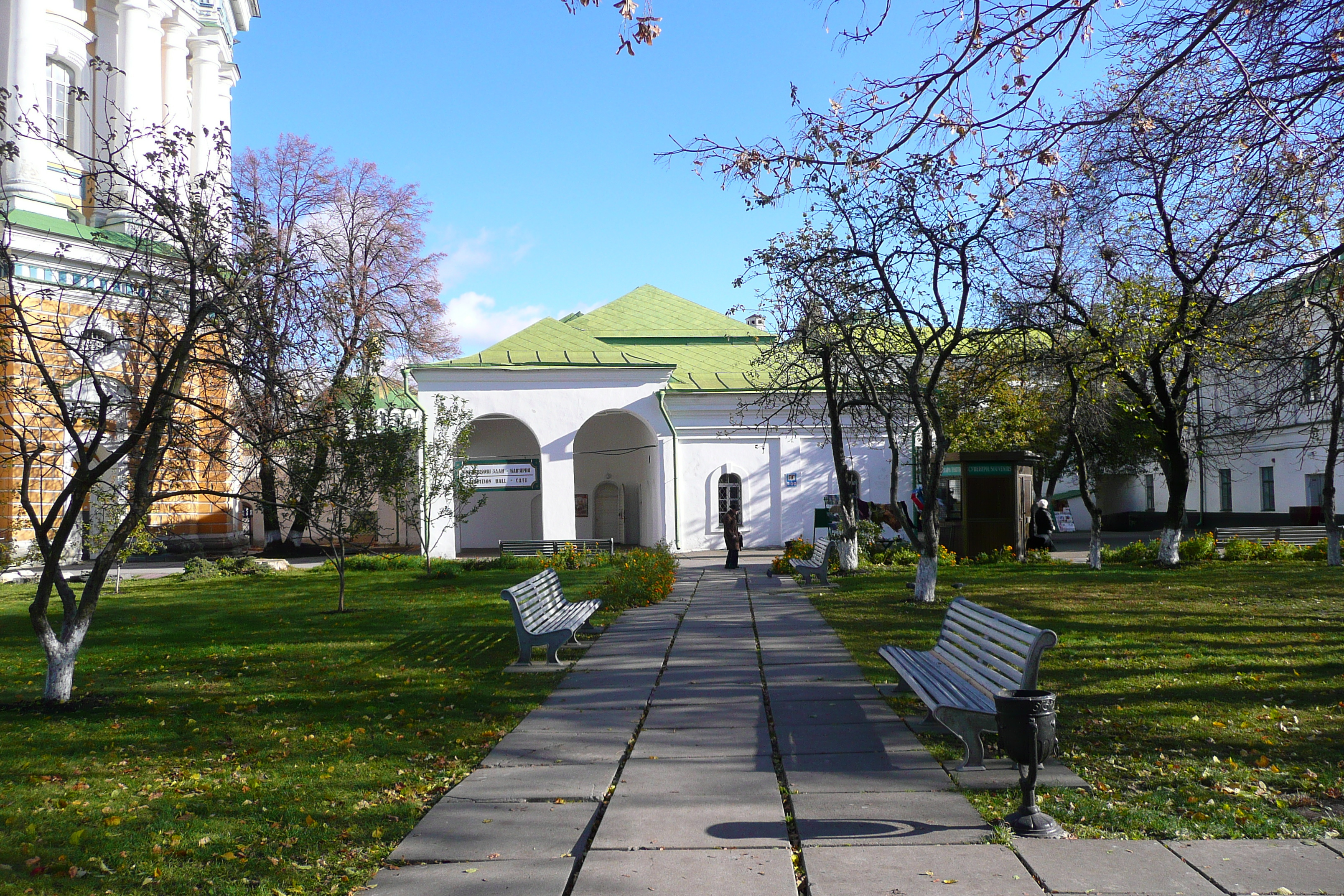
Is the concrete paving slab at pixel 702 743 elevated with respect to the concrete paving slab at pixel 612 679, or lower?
elevated

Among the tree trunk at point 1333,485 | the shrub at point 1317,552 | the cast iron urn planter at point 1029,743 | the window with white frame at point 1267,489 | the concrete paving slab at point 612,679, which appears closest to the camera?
the cast iron urn planter at point 1029,743

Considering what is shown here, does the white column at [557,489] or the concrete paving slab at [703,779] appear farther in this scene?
the white column at [557,489]

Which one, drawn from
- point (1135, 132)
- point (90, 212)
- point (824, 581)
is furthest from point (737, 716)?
point (90, 212)

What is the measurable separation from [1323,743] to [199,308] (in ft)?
26.6

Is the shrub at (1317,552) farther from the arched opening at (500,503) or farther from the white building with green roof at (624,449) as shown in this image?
the arched opening at (500,503)

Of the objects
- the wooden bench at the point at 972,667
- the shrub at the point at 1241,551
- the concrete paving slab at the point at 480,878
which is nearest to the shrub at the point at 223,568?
the wooden bench at the point at 972,667

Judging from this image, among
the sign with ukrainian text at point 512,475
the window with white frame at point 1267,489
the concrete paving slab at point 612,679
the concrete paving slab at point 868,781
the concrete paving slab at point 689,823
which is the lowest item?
the concrete paving slab at point 612,679

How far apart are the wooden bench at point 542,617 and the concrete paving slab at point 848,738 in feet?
10.4

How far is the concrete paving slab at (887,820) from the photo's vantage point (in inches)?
167

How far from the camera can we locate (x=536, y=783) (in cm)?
524

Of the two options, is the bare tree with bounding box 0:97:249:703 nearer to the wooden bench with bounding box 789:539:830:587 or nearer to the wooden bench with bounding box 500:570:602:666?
the wooden bench with bounding box 500:570:602:666

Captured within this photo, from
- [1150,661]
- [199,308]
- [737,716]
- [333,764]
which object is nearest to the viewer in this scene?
[333,764]

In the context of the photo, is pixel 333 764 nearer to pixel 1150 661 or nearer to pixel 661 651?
pixel 661 651

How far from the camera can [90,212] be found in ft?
96.8
